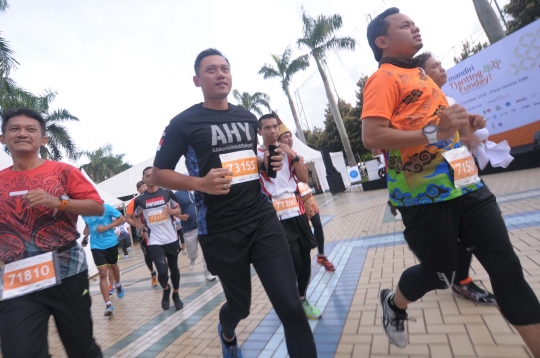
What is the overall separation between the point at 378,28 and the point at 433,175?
875 mm

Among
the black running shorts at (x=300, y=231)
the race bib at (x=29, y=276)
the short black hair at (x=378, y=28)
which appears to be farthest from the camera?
the black running shorts at (x=300, y=231)

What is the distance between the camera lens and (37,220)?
1.91 metres

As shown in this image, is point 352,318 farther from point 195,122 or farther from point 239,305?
point 195,122

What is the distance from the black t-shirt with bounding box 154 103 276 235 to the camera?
1.89 m

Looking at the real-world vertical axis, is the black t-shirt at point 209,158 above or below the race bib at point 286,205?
above

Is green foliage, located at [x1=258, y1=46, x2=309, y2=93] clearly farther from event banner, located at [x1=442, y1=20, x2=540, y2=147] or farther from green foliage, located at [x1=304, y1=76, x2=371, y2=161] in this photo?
event banner, located at [x1=442, y1=20, x2=540, y2=147]

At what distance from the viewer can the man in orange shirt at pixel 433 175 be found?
1.55 m

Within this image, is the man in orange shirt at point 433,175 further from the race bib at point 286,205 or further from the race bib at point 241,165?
the race bib at point 286,205

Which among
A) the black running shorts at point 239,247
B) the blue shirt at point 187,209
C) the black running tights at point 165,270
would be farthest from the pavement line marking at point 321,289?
the blue shirt at point 187,209

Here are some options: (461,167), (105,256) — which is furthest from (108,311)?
(461,167)

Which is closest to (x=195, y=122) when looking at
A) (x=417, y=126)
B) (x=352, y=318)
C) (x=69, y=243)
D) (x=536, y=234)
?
(x=69, y=243)

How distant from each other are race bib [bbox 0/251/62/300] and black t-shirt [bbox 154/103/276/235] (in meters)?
0.80

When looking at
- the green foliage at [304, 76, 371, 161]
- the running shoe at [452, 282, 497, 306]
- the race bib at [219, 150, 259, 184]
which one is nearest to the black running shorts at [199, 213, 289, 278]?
the race bib at [219, 150, 259, 184]

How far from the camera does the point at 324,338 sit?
2.63 meters
